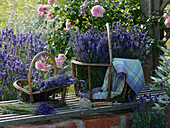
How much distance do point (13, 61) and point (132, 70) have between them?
1.79 meters

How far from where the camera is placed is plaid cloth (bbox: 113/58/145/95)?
9.46 feet

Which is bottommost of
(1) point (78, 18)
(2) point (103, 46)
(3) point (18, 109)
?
(3) point (18, 109)

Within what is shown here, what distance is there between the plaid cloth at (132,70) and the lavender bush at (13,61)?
140 centimetres

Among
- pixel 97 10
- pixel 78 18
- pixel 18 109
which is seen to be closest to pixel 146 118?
pixel 18 109

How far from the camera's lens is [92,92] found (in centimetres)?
304

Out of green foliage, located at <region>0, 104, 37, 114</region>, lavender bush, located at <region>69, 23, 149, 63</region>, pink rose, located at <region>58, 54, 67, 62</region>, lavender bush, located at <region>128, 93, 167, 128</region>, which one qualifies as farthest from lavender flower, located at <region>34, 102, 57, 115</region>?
pink rose, located at <region>58, 54, 67, 62</region>

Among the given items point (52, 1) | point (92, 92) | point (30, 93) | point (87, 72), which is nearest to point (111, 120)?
point (92, 92)

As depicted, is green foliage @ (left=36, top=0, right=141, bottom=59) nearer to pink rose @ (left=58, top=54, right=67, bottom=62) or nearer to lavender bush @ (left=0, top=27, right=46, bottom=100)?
pink rose @ (left=58, top=54, right=67, bottom=62)

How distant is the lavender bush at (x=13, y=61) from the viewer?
3.87 m

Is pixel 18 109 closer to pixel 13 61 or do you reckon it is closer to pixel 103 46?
pixel 103 46

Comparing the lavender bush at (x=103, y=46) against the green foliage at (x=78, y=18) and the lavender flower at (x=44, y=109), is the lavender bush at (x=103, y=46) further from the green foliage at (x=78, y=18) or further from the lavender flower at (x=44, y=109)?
the green foliage at (x=78, y=18)

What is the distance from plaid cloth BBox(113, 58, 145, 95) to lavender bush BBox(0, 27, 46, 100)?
1405 mm

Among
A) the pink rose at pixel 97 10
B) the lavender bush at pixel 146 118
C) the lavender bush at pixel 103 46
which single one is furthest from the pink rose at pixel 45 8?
the lavender bush at pixel 146 118

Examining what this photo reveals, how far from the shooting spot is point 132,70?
9.77 feet
